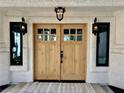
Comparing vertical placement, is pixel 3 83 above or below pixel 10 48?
below

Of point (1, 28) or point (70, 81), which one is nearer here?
point (1, 28)

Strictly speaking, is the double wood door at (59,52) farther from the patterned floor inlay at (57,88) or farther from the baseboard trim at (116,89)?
the baseboard trim at (116,89)

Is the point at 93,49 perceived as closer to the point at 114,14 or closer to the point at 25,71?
the point at 114,14

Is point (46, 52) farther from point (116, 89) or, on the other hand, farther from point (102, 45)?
point (116, 89)

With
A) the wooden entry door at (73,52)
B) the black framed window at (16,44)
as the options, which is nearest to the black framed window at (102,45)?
the wooden entry door at (73,52)

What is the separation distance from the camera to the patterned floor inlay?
573cm

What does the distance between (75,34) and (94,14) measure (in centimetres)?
97

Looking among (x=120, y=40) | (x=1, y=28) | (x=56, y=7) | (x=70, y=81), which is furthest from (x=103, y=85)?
(x=1, y=28)

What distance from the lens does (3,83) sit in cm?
647

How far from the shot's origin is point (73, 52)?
6.94m

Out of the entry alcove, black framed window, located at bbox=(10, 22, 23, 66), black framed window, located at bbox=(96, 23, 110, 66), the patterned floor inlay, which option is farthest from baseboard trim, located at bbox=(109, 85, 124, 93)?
black framed window, located at bbox=(10, 22, 23, 66)

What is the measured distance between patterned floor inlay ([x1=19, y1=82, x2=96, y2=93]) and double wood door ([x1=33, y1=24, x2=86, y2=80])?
1.71ft

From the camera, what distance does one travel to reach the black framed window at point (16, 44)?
6729mm

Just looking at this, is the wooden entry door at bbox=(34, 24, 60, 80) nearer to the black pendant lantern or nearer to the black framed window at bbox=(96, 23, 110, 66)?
the black pendant lantern
